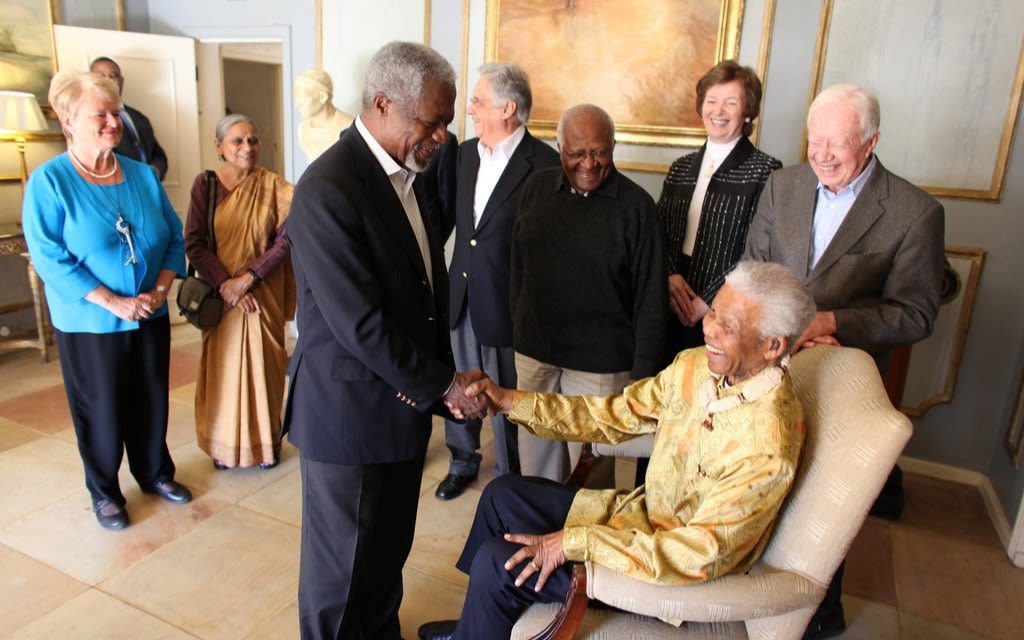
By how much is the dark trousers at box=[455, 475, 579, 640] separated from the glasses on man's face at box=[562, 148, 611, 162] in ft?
3.53

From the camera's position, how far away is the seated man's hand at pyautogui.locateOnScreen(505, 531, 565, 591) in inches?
57.1

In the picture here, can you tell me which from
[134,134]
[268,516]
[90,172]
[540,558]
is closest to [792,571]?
[540,558]

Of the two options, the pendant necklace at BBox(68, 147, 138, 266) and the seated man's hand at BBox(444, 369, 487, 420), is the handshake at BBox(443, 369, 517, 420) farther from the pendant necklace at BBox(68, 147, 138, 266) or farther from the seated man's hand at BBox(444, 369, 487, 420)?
the pendant necklace at BBox(68, 147, 138, 266)

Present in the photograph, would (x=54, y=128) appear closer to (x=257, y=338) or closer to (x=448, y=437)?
(x=257, y=338)

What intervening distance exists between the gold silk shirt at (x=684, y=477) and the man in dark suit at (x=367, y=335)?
354 millimetres

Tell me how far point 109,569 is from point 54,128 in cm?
385

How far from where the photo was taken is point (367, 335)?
1510 millimetres

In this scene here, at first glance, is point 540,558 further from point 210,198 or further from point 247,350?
point 210,198

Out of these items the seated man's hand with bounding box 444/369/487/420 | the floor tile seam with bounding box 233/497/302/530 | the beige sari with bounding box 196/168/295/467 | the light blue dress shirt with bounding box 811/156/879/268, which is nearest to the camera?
the seated man's hand with bounding box 444/369/487/420

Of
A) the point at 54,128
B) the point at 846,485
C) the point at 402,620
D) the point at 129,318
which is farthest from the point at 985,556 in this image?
the point at 54,128

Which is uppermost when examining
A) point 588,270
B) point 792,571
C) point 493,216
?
point 493,216

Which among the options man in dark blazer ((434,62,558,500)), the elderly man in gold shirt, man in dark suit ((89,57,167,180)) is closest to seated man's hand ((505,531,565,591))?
the elderly man in gold shirt

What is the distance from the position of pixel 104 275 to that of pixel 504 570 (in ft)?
6.22

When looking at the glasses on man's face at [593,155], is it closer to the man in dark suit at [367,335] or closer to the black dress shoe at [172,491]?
the man in dark suit at [367,335]
